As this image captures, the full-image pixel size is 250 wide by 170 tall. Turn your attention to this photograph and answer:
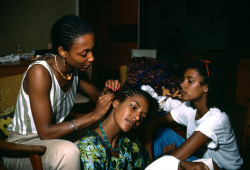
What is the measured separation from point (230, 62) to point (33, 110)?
549 cm

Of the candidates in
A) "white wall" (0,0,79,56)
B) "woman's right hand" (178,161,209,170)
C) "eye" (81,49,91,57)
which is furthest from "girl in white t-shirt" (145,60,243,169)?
"white wall" (0,0,79,56)

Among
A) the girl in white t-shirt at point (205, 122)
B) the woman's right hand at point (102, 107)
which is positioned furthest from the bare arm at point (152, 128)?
the woman's right hand at point (102, 107)

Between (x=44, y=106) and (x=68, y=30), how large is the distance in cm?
51

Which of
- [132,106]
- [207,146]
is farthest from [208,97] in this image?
[132,106]

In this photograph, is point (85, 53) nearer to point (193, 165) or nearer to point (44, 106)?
point (44, 106)

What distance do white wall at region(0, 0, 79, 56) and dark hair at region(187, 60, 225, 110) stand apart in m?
3.78

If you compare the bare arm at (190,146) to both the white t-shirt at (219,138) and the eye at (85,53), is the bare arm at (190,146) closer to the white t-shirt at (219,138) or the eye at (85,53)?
the white t-shirt at (219,138)

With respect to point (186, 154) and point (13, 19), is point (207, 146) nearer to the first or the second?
point (186, 154)

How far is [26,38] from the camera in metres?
4.50

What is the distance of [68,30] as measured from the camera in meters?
1.44

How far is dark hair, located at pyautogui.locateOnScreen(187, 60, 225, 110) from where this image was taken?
1.74 m

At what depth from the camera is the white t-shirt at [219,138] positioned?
1592 millimetres

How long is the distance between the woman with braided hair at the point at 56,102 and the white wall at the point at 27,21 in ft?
10.6

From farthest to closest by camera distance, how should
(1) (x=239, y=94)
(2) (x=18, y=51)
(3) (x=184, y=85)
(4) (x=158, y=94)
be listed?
(1) (x=239, y=94) → (2) (x=18, y=51) → (4) (x=158, y=94) → (3) (x=184, y=85)
